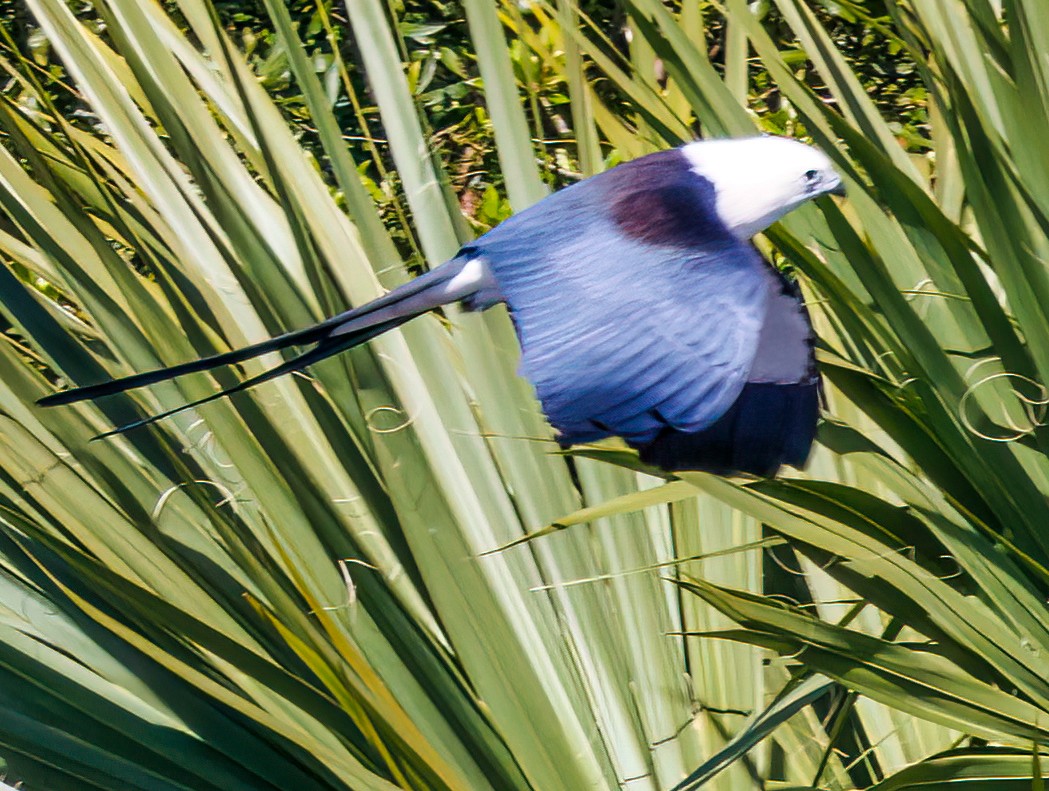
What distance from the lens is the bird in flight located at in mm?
842

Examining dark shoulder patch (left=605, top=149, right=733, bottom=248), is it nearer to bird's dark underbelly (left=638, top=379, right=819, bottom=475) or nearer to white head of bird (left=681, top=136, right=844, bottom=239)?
white head of bird (left=681, top=136, right=844, bottom=239)

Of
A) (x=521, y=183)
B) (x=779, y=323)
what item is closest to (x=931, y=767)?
(x=779, y=323)

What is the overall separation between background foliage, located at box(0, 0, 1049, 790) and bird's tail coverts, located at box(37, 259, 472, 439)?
3cm

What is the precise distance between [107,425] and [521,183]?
1.42ft

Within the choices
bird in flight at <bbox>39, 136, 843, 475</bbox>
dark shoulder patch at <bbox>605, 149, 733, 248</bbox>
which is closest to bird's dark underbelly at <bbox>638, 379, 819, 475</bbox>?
bird in flight at <bbox>39, 136, 843, 475</bbox>

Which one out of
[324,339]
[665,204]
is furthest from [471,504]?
[665,204]

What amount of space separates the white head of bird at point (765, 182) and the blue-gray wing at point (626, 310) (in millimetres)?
23

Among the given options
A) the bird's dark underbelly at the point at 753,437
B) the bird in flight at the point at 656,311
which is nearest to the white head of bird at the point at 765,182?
the bird in flight at the point at 656,311

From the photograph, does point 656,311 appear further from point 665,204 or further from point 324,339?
point 324,339

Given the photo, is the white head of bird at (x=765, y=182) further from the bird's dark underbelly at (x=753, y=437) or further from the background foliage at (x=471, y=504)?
the bird's dark underbelly at (x=753, y=437)

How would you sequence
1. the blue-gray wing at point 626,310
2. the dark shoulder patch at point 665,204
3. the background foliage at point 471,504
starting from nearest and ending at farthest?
the background foliage at point 471,504
the blue-gray wing at point 626,310
the dark shoulder patch at point 665,204

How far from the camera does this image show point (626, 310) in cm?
89

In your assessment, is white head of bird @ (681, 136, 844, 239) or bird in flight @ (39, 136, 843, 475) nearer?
bird in flight @ (39, 136, 843, 475)

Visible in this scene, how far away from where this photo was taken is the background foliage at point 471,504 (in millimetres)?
724
